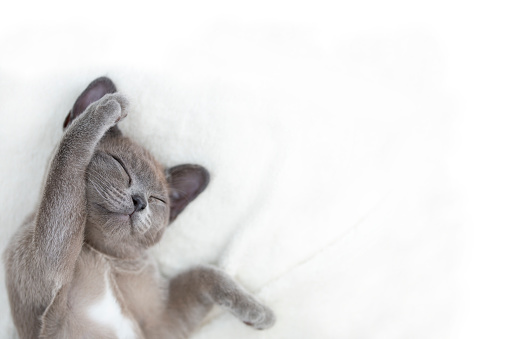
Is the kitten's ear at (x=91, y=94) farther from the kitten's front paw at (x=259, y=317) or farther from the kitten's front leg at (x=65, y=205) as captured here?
the kitten's front paw at (x=259, y=317)

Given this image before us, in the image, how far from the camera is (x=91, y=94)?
1764 millimetres

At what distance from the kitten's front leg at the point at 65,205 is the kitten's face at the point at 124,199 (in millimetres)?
55

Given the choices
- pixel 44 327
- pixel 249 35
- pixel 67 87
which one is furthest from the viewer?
pixel 249 35

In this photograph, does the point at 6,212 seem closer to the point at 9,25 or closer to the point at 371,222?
the point at 9,25

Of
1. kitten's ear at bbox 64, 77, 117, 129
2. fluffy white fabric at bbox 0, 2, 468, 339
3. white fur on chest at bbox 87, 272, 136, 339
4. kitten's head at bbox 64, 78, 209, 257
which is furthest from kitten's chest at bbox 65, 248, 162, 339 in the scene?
kitten's ear at bbox 64, 77, 117, 129

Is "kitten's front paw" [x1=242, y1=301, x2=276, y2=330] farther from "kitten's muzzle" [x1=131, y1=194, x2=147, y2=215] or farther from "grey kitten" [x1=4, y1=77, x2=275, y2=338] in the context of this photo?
"kitten's muzzle" [x1=131, y1=194, x2=147, y2=215]

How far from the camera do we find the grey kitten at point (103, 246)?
150 cm

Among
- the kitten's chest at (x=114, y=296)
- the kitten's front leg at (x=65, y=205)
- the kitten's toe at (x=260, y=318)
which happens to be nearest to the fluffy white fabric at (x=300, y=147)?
the kitten's toe at (x=260, y=318)

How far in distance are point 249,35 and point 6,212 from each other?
1.27 m

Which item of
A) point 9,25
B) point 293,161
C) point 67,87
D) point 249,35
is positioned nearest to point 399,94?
point 293,161

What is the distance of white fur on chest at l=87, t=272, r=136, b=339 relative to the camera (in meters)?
1.76

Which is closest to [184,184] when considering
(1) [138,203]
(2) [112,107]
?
(1) [138,203]

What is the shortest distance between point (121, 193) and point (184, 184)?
44 centimetres

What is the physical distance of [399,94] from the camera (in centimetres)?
215
